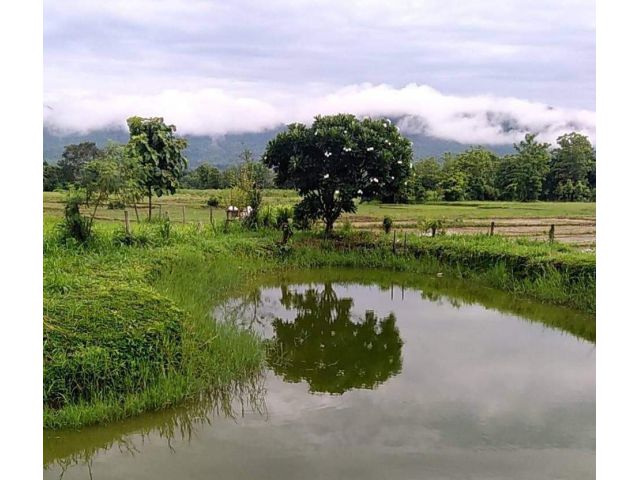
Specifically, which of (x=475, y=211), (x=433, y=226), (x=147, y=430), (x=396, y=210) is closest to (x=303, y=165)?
(x=433, y=226)

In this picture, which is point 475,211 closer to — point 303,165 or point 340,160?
point 340,160

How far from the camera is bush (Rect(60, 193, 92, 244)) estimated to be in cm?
777

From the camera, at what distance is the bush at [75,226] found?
777 cm

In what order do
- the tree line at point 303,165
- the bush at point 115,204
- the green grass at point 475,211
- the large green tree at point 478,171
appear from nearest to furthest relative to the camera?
the tree line at point 303,165 → the bush at point 115,204 → the green grass at point 475,211 → the large green tree at point 478,171

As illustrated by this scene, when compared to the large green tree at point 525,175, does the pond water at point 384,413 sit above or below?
below

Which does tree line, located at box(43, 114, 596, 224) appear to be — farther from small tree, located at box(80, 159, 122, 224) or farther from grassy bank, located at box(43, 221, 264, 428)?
grassy bank, located at box(43, 221, 264, 428)

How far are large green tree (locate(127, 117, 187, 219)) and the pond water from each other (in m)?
6.98

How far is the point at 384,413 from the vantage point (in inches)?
162

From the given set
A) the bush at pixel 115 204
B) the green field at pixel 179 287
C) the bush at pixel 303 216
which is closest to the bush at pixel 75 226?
the green field at pixel 179 287

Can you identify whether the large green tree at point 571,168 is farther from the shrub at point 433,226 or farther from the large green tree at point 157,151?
the large green tree at point 157,151

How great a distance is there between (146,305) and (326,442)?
167cm

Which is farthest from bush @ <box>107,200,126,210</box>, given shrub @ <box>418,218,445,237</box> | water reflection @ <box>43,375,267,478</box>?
water reflection @ <box>43,375,267,478</box>

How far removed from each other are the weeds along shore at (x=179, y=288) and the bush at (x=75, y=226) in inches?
4.8
